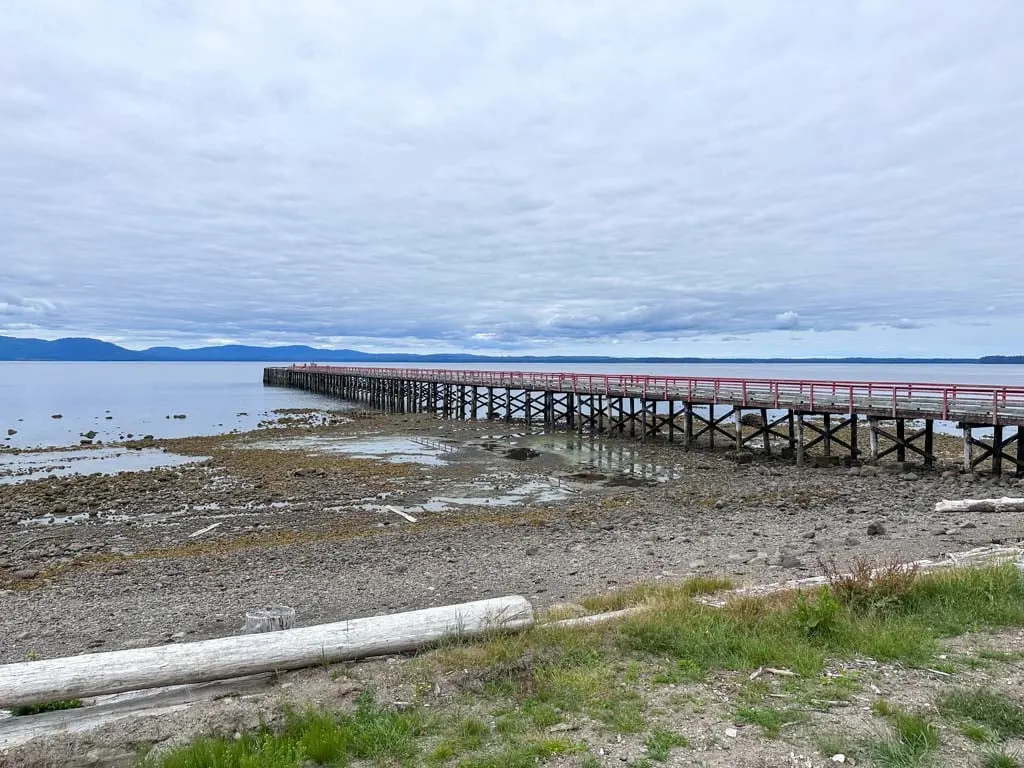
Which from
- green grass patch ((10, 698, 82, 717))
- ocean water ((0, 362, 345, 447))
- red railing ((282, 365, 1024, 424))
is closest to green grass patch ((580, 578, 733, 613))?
green grass patch ((10, 698, 82, 717))

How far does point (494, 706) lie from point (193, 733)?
2.30m

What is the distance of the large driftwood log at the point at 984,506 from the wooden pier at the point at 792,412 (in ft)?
22.7

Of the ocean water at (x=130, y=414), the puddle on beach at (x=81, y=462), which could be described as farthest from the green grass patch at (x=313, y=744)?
the ocean water at (x=130, y=414)

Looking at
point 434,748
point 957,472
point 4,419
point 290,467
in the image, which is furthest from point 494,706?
point 4,419

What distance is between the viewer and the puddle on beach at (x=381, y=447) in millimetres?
31109

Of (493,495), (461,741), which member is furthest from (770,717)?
(493,495)

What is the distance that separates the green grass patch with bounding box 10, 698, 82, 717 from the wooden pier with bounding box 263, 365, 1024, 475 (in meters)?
23.8

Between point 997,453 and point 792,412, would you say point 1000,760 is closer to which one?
point 997,453

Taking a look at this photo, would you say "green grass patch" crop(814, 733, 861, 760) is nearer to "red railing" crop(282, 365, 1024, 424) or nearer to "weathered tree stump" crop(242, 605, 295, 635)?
"weathered tree stump" crop(242, 605, 295, 635)

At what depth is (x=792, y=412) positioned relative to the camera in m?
27.5

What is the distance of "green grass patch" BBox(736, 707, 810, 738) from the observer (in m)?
4.72

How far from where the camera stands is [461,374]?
177 feet

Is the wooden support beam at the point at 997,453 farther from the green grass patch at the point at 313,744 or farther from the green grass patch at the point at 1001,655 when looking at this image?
the green grass patch at the point at 313,744

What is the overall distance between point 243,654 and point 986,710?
592 cm
